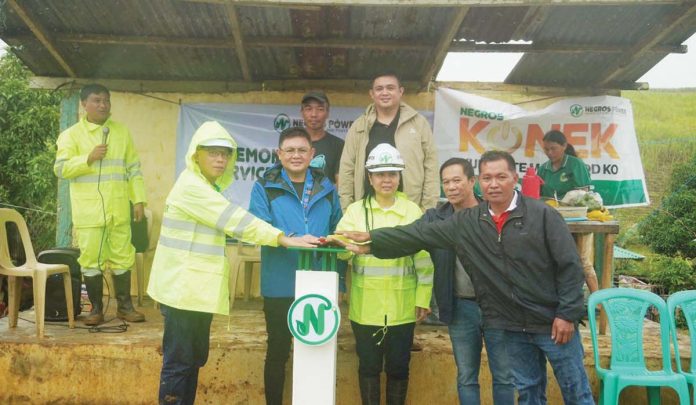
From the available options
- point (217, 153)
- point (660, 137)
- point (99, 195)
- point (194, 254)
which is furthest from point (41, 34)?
point (660, 137)

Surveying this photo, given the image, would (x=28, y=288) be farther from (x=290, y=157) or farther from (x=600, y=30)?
(x=600, y=30)

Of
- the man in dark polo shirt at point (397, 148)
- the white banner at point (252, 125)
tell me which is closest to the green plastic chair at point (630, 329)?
the man in dark polo shirt at point (397, 148)

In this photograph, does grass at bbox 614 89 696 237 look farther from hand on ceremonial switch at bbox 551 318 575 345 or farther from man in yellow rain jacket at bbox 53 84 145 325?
man in yellow rain jacket at bbox 53 84 145 325

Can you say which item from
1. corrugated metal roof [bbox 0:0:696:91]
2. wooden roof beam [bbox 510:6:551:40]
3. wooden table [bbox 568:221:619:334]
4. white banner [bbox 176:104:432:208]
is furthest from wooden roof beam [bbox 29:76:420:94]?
wooden table [bbox 568:221:619:334]

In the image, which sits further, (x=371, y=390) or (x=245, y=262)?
(x=245, y=262)

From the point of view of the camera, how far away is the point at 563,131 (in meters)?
6.46

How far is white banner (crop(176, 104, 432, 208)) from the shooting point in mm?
6418

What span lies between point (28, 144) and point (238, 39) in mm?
10592

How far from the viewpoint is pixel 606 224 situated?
440 centimetres

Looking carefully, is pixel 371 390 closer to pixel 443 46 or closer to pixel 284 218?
pixel 284 218

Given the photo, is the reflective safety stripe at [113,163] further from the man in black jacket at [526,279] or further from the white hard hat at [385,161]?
the man in black jacket at [526,279]

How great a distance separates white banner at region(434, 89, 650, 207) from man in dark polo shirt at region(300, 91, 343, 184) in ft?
5.64

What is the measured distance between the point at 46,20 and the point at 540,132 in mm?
5118

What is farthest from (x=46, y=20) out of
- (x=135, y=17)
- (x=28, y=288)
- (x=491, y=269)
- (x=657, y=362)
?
(x=657, y=362)
